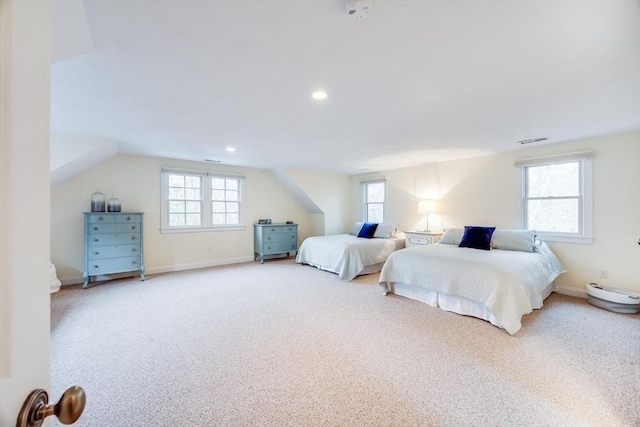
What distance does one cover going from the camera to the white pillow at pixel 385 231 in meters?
5.54

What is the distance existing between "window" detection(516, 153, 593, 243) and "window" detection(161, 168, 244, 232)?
5353 millimetres

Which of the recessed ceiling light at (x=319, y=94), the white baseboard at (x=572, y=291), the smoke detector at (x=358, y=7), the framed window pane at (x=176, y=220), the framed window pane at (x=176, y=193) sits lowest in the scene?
the white baseboard at (x=572, y=291)

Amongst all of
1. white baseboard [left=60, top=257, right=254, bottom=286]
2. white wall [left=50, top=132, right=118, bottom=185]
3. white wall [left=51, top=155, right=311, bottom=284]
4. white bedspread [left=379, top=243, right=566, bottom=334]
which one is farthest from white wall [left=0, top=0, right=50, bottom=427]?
white baseboard [left=60, top=257, right=254, bottom=286]

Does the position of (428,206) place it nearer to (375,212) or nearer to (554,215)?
(375,212)

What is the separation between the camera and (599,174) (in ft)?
11.7

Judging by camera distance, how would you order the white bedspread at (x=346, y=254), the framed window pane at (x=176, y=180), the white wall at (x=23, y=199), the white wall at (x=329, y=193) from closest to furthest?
the white wall at (x=23, y=199), the white bedspread at (x=346, y=254), the framed window pane at (x=176, y=180), the white wall at (x=329, y=193)

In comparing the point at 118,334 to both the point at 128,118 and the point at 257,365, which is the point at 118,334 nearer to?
the point at 257,365

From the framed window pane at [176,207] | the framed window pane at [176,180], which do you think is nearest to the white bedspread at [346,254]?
the framed window pane at [176,207]

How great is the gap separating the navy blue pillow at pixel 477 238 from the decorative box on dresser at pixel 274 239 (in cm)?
365

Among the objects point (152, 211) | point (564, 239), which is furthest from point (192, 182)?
point (564, 239)

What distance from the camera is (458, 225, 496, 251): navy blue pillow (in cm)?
389

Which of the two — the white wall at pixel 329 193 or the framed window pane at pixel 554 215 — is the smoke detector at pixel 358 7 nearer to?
the framed window pane at pixel 554 215

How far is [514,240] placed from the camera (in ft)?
12.4

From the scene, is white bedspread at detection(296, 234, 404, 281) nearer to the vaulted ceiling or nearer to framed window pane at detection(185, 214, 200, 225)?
the vaulted ceiling
